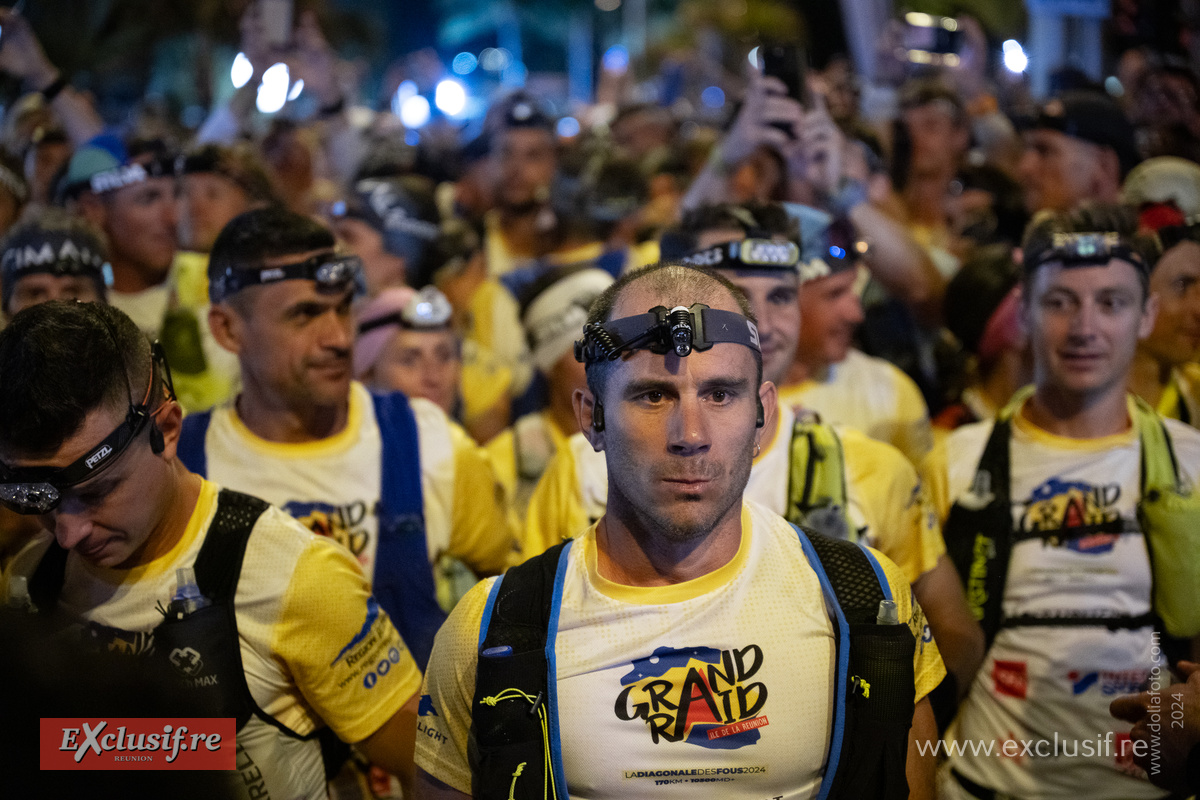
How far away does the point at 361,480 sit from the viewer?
13.5 ft

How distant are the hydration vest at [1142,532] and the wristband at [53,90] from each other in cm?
680

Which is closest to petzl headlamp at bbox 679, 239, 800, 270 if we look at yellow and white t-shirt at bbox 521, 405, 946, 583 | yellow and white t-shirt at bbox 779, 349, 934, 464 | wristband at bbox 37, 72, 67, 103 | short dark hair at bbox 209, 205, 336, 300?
yellow and white t-shirt at bbox 521, 405, 946, 583

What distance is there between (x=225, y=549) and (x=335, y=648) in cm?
46

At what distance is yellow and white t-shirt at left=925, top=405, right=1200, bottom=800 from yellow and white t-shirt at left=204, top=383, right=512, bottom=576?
2137 millimetres

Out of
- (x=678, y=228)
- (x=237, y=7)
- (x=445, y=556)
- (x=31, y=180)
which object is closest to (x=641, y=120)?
(x=237, y=7)

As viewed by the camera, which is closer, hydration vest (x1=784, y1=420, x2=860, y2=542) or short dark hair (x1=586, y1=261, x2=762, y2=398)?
short dark hair (x1=586, y1=261, x2=762, y2=398)

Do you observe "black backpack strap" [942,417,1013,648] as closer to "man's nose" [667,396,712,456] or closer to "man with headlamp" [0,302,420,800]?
"man's nose" [667,396,712,456]

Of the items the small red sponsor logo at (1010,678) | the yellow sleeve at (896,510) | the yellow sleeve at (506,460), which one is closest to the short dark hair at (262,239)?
the yellow sleeve at (506,460)

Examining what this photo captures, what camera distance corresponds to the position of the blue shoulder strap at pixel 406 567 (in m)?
4.01

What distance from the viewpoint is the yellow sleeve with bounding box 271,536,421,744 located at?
304cm

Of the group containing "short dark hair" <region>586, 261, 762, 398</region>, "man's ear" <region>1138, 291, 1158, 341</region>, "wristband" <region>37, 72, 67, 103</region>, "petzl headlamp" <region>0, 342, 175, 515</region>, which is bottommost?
"petzl headlamp" <region>0, 342, 175, 515</region>

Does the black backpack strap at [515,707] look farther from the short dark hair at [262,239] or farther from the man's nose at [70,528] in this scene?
the short dark hair at [262,239]

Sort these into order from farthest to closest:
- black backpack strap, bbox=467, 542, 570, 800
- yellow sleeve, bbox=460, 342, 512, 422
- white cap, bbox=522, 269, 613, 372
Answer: yellow sleeve, bbox=460, 342, 512, 422, white cap, bbox=522, 269, 613, 372, black backpack strap, bbox=467, 542, 570, 800

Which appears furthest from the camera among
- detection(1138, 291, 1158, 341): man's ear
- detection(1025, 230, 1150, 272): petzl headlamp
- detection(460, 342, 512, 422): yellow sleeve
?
detection(460, 342, 512, 422): yellow sleeve
